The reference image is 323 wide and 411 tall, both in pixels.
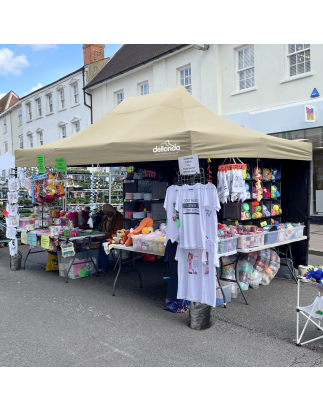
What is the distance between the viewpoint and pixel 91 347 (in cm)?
397

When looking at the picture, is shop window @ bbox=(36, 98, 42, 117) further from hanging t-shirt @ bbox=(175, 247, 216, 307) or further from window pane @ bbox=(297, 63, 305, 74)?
hanging t-shirt @ bbox=(175, 247, 216, 307)

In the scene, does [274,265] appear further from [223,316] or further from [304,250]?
[223,316]

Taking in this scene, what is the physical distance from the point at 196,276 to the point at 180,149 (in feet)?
5.32

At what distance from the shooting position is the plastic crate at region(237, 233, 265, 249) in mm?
5312

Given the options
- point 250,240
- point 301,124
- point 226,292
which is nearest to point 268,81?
point 301,124

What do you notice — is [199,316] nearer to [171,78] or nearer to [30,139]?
[171,78]

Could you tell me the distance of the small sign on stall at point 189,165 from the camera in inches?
170

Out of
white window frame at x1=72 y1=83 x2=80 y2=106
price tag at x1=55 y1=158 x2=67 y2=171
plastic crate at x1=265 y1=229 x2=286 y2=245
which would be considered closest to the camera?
plastic crate at x1=265 y1=229 x2=286 y2=245

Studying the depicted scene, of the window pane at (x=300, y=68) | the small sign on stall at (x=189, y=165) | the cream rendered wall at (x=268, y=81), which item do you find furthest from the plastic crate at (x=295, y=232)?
the window pane at (x=300, y=68)

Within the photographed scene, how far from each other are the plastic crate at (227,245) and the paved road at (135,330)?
2.81ft

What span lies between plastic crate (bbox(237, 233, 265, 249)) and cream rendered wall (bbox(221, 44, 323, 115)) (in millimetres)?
7480

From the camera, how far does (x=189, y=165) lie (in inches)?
172

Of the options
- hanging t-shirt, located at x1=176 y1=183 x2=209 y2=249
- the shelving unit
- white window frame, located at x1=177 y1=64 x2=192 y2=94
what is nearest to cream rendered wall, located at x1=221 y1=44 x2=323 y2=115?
white window frame, located at x1=177 y1=64 x2=192 y2=94

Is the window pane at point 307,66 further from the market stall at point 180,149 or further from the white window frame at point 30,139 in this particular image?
the white window frame at point 30,139
